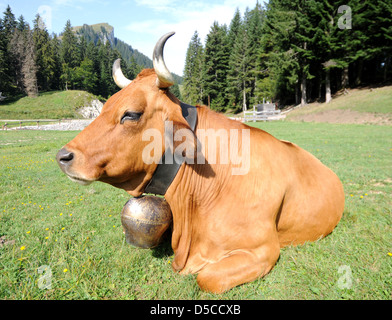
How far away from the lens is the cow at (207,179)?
220 centimetres

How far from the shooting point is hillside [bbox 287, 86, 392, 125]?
22664mm

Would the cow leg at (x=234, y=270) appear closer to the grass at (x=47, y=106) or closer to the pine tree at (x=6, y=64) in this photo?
the grass at (x=47, y=106)

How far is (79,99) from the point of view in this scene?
60.3m

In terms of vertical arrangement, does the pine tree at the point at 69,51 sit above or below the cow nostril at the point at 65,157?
above

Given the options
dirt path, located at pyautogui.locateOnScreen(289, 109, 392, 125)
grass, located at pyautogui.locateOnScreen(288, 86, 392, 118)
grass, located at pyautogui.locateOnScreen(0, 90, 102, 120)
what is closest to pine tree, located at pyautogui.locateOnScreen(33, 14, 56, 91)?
grass, located at pyautogui.locateOnScreen(0, 90, 102, 120)

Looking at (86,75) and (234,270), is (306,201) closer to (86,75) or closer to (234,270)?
(234,270)

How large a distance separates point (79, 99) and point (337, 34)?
182ft

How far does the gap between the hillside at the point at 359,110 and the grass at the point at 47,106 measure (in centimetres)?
4809

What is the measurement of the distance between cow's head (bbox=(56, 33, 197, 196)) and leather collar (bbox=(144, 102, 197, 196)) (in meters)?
0.08

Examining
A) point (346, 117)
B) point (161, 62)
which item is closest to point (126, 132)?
point (161, 62)

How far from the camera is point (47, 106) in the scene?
5619 cm

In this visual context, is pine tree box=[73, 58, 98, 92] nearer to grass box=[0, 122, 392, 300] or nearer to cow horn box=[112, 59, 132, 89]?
grass box=[0, 122, 392, 300]

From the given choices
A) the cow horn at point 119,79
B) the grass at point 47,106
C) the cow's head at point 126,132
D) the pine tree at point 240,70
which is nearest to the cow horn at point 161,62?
the cow's head at point 126,132
